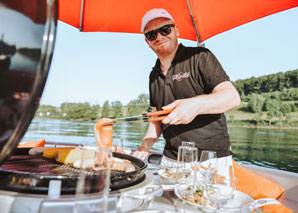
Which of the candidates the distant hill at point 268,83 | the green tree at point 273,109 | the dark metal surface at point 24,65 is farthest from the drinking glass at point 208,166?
the distant hill at point 268,83

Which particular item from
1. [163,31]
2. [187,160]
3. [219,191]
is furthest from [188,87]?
[219,191]

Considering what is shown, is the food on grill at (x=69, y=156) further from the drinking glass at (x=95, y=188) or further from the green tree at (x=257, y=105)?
the green tree at (x=257, y=105)

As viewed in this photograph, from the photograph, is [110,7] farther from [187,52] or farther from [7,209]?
[7,209]

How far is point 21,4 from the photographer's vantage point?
2.07 feet

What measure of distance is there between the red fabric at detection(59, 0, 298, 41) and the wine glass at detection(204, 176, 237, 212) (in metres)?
2.01

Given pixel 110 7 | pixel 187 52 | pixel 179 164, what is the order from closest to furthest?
pixel 179 164, pixel 187 52, pixel 110 7

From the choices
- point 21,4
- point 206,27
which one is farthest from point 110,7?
point 21,4

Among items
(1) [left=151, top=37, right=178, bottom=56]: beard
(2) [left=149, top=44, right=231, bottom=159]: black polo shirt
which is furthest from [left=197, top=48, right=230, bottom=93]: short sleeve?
(1) [left=151, top=37, right=178, bottom=56]: beard

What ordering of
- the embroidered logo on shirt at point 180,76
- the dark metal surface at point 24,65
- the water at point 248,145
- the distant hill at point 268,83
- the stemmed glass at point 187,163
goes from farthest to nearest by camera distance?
the distant hill at point 268,83 < the water at point 248,145 < the embroidered logo on shirt at point 180,76 < the stemmed glass at point 187,163 < the dark metal surface at point 24,65

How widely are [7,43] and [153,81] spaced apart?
2096 millimetres

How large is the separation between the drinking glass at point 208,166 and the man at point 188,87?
1.23ft

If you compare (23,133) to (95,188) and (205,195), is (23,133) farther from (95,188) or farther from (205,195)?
(205,195)

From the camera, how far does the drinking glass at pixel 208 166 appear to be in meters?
1.18

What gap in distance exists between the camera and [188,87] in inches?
85.8
